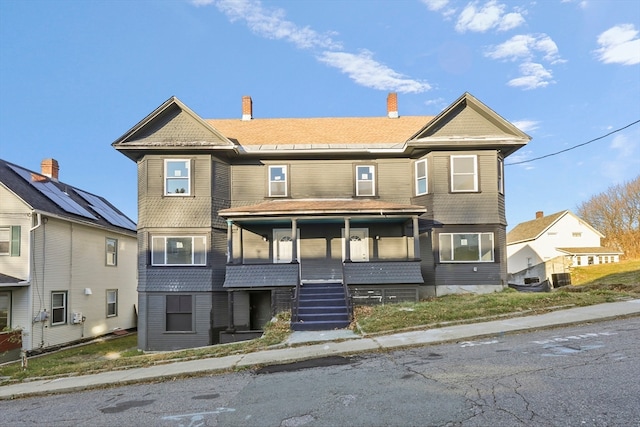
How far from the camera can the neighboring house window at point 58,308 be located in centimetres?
1809

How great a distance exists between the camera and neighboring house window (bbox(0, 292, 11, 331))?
1664 centimetres

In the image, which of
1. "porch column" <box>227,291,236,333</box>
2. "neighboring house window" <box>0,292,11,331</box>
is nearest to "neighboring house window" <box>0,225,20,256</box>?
"neighboring house window" <box>0,292,11,331</box>

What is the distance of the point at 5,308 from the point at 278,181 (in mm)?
11316

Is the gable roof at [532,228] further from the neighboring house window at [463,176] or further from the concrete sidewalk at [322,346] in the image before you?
the concrete sidewalk at [322,346]

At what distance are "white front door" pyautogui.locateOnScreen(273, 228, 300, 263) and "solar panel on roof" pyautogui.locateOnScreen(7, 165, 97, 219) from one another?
941cm

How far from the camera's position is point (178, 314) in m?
16.6

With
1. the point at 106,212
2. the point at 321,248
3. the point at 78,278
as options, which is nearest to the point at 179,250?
the point at 321,248

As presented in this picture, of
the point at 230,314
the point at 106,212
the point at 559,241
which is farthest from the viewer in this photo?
the point at 559,241

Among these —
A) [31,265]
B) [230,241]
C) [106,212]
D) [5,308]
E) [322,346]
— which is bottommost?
[322,346]

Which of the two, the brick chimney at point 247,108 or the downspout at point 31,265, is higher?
the brick chimney at point 247,108

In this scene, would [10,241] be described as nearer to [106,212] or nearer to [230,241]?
[106,212]

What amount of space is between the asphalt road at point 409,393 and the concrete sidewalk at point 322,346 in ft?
1.14

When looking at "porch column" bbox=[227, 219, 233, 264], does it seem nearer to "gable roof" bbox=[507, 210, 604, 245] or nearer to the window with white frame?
the window with white frame

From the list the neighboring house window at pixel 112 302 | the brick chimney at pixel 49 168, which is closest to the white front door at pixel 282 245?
the neighboring house window at pixel 112 302
